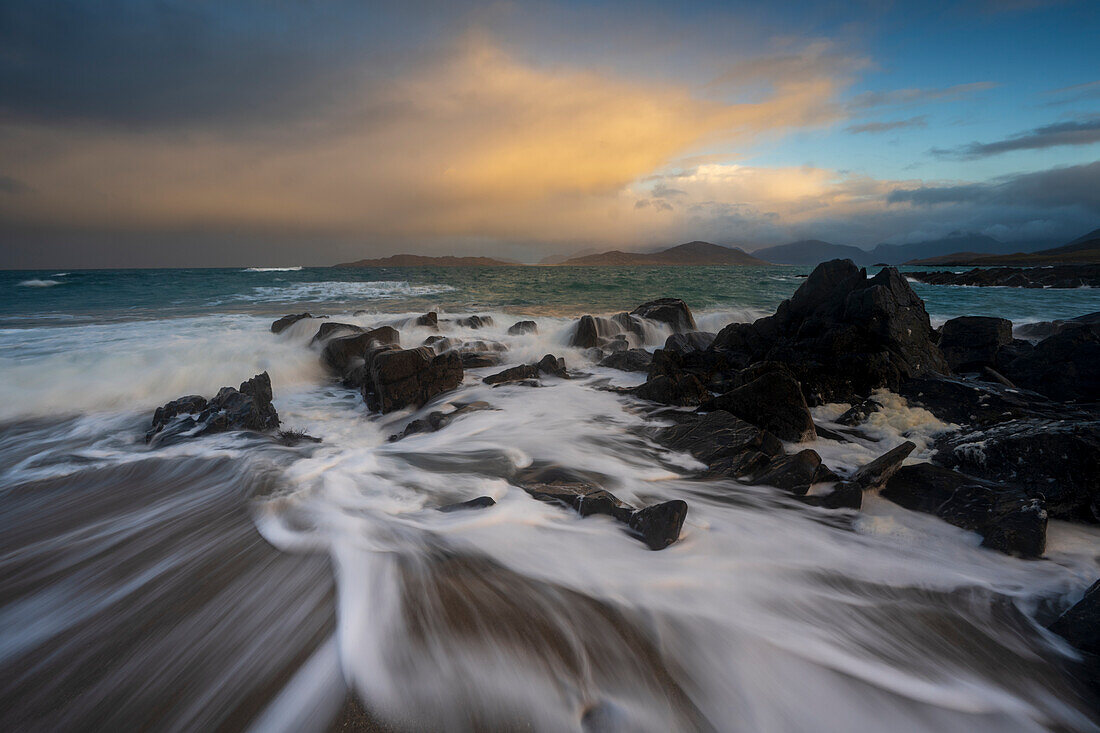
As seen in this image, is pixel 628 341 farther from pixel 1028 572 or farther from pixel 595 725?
pixel 595 725

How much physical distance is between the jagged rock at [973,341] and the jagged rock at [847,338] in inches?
42.1

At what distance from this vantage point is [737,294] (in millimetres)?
27906

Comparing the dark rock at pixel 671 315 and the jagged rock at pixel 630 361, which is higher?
the dark rock at pixel 671 315

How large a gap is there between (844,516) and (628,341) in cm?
977

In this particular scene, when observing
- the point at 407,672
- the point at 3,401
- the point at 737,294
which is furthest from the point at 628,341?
the point at 737,294

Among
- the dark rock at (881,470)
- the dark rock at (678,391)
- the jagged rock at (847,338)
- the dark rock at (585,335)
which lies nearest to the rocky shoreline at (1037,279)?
the jagged rock at (847,338)

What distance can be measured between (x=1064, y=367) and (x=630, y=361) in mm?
7182

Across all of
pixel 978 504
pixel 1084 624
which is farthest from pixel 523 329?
pixel 1084 624

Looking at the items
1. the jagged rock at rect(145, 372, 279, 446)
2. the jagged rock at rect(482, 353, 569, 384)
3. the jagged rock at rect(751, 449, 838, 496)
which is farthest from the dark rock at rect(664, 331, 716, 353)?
the jagged rock at rect(145, 372, 279, 446)

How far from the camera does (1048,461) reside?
3.77 meters

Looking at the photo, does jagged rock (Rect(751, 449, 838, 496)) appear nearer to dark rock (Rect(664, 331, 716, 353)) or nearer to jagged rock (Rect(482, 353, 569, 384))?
jagged rock (Rect(482, 353, 569, 384))

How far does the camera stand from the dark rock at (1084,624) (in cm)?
234

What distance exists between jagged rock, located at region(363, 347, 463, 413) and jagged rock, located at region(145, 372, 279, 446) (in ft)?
5.24

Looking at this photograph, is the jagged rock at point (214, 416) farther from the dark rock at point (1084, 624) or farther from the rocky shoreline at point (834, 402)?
the dark rock at point (1084, 624)
